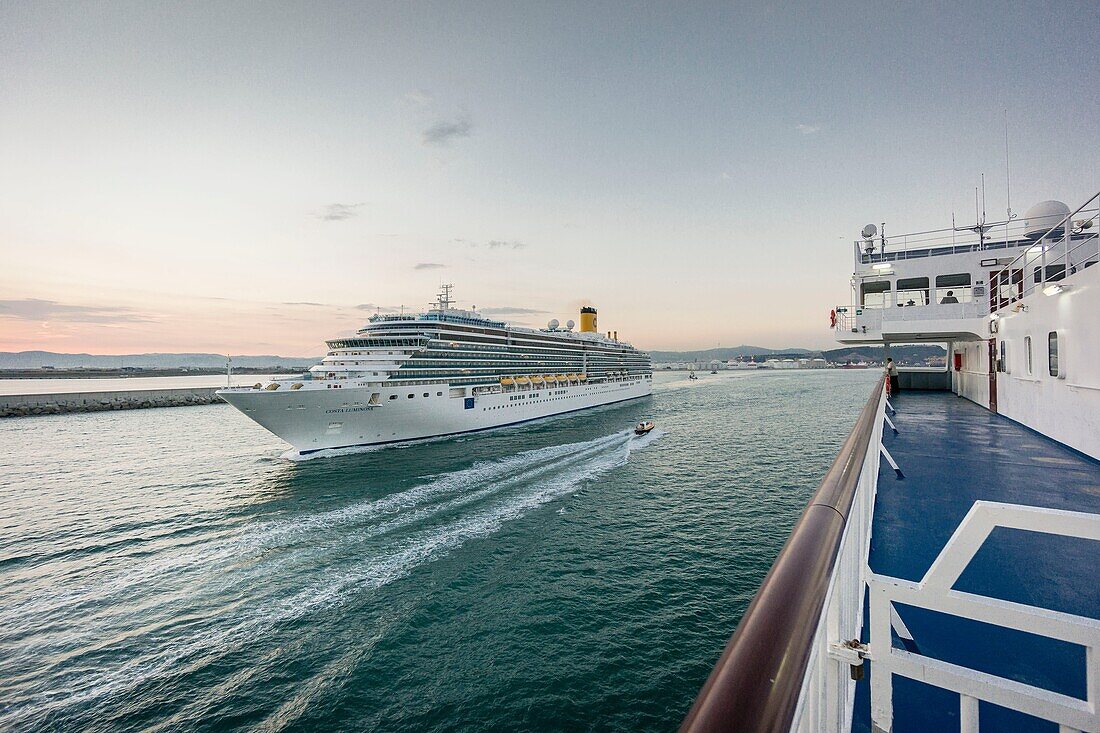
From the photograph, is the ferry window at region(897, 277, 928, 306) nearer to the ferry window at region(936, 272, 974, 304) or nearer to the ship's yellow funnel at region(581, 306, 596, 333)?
the ferry window at region(936, 272, 974, 304)

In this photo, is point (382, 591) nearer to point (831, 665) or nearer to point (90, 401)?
point (831, 665)

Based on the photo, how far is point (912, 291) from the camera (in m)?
15.3

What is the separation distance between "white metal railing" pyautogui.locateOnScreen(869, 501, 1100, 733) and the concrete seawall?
164 ft

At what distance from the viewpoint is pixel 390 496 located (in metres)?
16.1

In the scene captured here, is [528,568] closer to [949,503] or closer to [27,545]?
[949,503]

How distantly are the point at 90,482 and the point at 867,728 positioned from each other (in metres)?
27.9

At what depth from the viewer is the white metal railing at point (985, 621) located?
1.22 meters

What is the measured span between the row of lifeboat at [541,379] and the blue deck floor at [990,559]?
100 feet

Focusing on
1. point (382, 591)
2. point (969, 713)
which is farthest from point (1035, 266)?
point (382, 591)

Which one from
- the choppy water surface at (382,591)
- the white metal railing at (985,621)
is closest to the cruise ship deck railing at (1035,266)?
the choppy water surface at (382,591)

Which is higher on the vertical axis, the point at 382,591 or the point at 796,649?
the point at 796,649

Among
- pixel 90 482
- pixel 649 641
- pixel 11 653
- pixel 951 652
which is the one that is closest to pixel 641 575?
pixel 649 641

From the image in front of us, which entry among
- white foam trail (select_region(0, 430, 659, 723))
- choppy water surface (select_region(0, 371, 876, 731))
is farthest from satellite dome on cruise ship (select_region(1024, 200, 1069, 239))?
white foam trail (select_region(0, 430, 659, 723))

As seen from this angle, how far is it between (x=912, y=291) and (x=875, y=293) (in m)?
1.15
